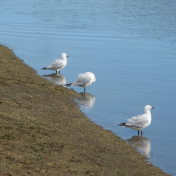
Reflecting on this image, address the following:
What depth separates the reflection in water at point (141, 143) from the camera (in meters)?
9.95

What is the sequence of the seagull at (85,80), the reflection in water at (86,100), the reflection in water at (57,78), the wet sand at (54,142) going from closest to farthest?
the wet sand at (54,142)
the reflection in water at (86,100)
the seagull at (85,80)
the reflection in water at (57,78)

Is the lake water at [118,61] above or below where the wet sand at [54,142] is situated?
above

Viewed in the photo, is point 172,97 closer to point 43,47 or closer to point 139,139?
point 139,139

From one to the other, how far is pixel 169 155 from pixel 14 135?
4.37 meters

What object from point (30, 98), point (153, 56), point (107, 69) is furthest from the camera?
point (153, 56)

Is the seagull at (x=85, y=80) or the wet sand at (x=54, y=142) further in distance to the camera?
the seagull at (x=85, y=80)

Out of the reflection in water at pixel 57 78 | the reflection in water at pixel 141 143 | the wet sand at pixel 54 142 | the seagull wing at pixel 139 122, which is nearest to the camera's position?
the wet sand at pixel 54 142

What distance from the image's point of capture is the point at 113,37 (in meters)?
29.3

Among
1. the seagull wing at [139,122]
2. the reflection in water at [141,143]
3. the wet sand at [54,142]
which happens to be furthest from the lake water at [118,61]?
the wet sand at [54,142]

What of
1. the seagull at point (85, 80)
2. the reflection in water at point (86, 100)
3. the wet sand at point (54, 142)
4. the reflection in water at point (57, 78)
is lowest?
the wet sand at point (54, 142)

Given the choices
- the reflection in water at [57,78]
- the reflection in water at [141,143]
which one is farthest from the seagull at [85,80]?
the reflection in water at [141,143]

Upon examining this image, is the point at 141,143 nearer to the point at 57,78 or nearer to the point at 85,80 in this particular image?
the point at 85,80

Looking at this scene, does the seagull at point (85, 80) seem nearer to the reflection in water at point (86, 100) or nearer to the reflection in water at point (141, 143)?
the reflection in water at point (86, 100)

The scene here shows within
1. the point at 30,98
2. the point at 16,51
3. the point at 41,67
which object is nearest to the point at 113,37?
the point at 16,51
